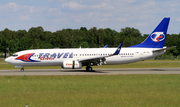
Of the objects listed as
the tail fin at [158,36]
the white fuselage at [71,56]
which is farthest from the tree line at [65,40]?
the tail fin at [158,36]

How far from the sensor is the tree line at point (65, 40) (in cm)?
9570

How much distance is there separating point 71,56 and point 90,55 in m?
2.94

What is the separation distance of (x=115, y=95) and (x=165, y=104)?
3.19m

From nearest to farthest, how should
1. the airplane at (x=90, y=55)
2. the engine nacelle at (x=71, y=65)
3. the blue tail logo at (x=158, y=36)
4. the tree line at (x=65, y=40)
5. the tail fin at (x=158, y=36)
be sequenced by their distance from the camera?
the engine nacelle at (x=71, y=65), the airplane at (x=90, y=55), the tail fin at (x=158, y=36), the blue tail logo at (x=158, y=36), the tree line at (x=65, y=40)

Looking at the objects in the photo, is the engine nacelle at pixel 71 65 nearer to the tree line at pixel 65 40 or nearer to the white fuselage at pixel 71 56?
the white fuselage at pixel 71 56

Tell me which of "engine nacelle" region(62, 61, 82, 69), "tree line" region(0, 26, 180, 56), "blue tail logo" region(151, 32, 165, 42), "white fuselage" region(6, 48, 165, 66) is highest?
"tree line" region(0, 26, 180, 56)

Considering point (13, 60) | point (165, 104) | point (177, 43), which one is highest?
point (177, 43)

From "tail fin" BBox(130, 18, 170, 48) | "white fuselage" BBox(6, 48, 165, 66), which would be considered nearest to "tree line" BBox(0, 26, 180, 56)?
"white fuselage" BBox(6, 48, 165, 66)

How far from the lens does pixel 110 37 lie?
12269 cm

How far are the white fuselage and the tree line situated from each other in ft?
164

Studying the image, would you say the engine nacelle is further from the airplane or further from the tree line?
the tree line

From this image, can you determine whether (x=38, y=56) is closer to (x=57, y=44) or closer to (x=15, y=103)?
(x=15, y=103)

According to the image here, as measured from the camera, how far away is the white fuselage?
34.5 metres

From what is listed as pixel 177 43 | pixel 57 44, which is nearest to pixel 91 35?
pixel 57 44
